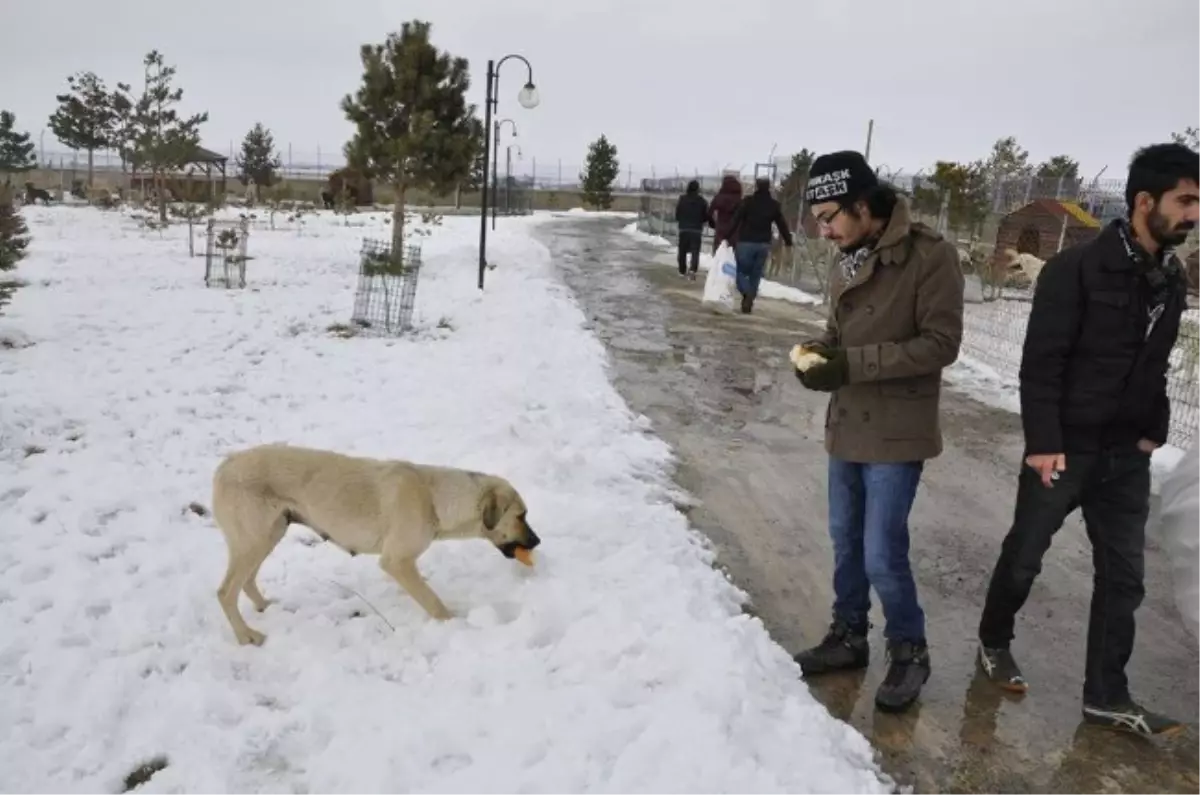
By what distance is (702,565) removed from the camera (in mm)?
4180

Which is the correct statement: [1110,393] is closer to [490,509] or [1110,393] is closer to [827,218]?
[827,218]

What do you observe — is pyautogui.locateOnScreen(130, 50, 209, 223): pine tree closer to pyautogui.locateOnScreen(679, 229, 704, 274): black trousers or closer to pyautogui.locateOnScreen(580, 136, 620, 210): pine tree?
pyautogui.locateOnScreen(679, 229, 704, 274): black trousers

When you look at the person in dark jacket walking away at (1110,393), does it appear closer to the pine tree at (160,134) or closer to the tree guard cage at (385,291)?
the tree guard cage at (385,291)

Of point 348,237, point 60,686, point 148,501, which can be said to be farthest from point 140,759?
point 348,237

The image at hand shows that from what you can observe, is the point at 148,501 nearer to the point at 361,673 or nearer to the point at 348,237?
the point at 361,673

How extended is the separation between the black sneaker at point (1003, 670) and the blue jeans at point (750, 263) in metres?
9.42

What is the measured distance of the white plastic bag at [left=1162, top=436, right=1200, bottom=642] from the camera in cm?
301

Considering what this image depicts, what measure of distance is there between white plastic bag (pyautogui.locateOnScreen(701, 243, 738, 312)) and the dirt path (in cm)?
369

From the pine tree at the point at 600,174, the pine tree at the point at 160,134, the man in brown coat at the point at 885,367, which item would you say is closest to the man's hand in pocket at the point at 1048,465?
the man in brown coat at the point at 885,367

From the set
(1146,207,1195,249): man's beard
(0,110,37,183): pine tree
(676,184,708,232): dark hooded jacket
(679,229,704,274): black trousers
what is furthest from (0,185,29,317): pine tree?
(0,110,37,183): pine tree

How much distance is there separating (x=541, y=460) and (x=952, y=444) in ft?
11.9

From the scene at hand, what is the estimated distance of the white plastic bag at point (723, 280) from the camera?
12.6 metres

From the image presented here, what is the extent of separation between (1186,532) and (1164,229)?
1196 mm

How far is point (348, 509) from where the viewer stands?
135 inches
